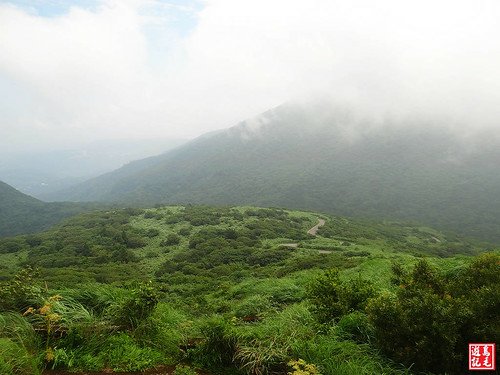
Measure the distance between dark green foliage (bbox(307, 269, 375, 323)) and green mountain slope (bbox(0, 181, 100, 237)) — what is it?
17967 centimetres

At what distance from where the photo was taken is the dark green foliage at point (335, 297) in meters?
8.66

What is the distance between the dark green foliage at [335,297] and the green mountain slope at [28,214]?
589 ft

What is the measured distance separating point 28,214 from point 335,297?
207133mm

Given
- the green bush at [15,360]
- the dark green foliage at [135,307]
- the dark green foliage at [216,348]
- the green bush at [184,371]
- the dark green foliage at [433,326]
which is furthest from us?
the dark green foliage at [135,307]

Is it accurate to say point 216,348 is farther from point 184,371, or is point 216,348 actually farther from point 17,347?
point 17,347

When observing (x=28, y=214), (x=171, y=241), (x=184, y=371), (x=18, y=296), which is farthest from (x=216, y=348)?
(x=28, y=214)

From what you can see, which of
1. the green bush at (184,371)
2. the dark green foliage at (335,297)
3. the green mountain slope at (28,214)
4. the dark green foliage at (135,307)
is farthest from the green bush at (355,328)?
the green mountain slope at (28,214)

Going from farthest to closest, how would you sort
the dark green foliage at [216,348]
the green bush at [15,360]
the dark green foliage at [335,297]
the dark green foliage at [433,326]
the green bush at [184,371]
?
the dark green foliage at [335,297]
the dark green foliage at [216,348]
the green bush at [184,371]
the dark green foliage at [433,326]
the green bush at [15,360]

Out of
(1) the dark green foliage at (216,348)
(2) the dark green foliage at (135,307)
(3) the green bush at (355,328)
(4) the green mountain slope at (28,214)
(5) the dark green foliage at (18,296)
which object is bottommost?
(4) the green mountain slope at (28,214)

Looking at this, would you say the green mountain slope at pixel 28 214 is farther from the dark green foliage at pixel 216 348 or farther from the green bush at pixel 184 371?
the green bush at pixel 184 371

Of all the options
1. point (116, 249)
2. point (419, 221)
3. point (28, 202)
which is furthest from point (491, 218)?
point (28, 202)

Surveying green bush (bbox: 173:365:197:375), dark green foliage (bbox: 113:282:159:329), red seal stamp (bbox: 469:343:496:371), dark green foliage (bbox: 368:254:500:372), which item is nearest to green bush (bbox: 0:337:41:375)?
dark green foliage (bbox: 113:282:159:329)

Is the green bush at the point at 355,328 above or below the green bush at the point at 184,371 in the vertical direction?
below

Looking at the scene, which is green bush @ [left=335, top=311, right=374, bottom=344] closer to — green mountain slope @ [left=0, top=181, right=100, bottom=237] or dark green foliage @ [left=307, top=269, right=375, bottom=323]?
dark green foliage @ [left=307, top=269, right=375, bottom=323]
